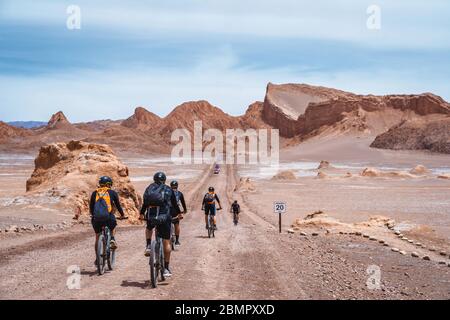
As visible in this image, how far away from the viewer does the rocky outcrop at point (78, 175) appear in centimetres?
2350

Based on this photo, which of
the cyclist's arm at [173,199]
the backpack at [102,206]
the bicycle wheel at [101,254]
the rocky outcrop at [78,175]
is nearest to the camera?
the cyclist's arm at [173,199]

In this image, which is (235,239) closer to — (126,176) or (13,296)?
(13,296)

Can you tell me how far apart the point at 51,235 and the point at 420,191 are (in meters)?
36.9

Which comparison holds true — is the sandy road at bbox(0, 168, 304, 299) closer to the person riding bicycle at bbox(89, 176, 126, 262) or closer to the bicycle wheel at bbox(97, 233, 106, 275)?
the bicycle wheel at bbox(97, 233, 106, 275)

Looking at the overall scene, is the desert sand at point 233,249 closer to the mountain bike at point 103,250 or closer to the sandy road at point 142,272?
the sandy road at point 142,272

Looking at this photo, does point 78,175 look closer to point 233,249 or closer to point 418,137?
point 233,249

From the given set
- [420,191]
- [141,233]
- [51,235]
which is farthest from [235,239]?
[420,191]

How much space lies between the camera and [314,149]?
18188cm

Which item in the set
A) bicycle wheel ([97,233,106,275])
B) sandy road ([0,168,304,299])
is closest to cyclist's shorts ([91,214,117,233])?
bicycle wheel ([97,233,106,275])

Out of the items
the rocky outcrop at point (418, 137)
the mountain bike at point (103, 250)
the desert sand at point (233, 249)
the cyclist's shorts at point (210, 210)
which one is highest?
the rocky outcrop at point (418, 137)

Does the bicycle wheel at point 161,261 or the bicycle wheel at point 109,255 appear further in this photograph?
the bicycle wheel at point 109,255

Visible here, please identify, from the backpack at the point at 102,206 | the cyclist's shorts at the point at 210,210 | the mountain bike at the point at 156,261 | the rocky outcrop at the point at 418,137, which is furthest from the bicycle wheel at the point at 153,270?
the rocky outcrop at the point at 418,137

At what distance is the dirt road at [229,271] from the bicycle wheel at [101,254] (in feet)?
0.64

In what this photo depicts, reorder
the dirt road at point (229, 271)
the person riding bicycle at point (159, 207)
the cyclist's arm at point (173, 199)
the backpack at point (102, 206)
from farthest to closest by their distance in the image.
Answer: the backpack at point (102, 206) → the cyclist's arm at point (173, 199) → the person riding bicycle at point (159, 207) → the dirt road at point (229, 271)
